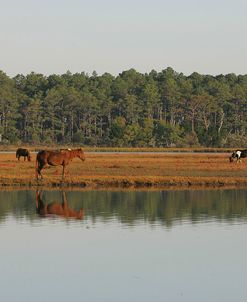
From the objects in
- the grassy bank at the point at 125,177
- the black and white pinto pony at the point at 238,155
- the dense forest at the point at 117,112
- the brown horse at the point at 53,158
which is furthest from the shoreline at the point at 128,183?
the dense forest at the point at 117,112

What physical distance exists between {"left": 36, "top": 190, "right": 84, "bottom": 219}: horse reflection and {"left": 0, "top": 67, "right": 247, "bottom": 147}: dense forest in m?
78.0

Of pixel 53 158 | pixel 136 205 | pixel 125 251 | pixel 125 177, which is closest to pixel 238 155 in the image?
pixel 125 177

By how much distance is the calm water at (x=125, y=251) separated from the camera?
15.3 meters

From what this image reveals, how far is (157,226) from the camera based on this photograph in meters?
23.7

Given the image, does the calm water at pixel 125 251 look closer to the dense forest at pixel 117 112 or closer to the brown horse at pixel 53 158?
the brown horse at pixel 53 158

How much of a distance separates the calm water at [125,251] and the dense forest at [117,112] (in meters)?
79.9

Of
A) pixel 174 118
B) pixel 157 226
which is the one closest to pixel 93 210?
pixel 157 226

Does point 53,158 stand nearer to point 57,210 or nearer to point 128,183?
point 128,183

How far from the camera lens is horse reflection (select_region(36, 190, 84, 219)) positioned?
26.5 m

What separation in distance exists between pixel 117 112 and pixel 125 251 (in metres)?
114

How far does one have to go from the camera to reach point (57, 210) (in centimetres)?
2780

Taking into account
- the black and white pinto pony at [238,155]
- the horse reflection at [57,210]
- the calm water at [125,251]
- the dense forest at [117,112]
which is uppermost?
the dense forest at [117,112]

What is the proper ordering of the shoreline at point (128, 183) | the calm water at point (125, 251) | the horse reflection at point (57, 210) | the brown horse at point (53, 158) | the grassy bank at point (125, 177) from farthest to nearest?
1. the brown horse at point (53, 158)
2. the grassy bank at point (125, 177)
3. the shoreline at point (128, 183)
4. the horse reflection at point (57, 210)
5. the calm water at point (125, 251)

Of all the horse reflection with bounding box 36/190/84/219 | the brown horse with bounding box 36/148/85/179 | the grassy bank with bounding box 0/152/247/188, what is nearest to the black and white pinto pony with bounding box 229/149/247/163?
the grassy bank with bounding box 0/152/247/188
